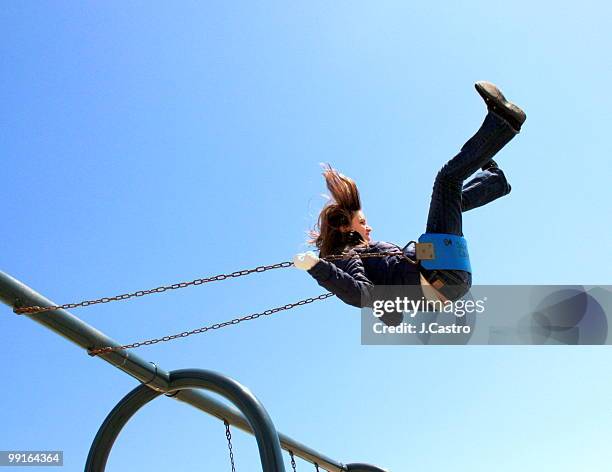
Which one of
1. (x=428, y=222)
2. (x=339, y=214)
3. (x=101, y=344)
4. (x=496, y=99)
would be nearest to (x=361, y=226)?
(x=339, y=214)

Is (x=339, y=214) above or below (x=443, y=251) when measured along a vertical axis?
above

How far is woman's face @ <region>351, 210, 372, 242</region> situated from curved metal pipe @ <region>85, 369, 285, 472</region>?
60.3 inches

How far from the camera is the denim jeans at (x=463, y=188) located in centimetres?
529

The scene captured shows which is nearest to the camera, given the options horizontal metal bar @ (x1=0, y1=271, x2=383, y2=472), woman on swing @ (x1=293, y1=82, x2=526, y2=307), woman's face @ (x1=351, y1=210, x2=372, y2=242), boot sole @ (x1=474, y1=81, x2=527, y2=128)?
boot sole @ (x1=474, y1=81, x2=527, y2=128)

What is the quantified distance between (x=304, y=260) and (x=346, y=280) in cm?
37

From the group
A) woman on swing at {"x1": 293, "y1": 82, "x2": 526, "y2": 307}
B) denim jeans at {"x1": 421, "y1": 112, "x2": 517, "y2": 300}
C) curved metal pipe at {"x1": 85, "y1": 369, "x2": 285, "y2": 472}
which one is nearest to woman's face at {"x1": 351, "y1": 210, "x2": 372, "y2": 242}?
woman on swing at {"x1": 293, "y1": 82, "x2": 526, "y2": 307}

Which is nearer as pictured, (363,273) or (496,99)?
(496,99)

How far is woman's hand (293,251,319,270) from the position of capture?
5.54 m

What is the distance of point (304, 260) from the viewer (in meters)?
5.55

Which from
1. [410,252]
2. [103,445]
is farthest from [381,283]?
[103,445]

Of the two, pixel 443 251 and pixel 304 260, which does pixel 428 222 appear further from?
pixel 304 260

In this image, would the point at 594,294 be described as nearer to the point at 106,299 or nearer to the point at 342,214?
the point at 342,214

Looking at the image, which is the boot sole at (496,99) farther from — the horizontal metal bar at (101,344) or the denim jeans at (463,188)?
the horizontal metal bar at (101,344)

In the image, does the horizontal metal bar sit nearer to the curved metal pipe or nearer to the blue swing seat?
the curved metal pipe
